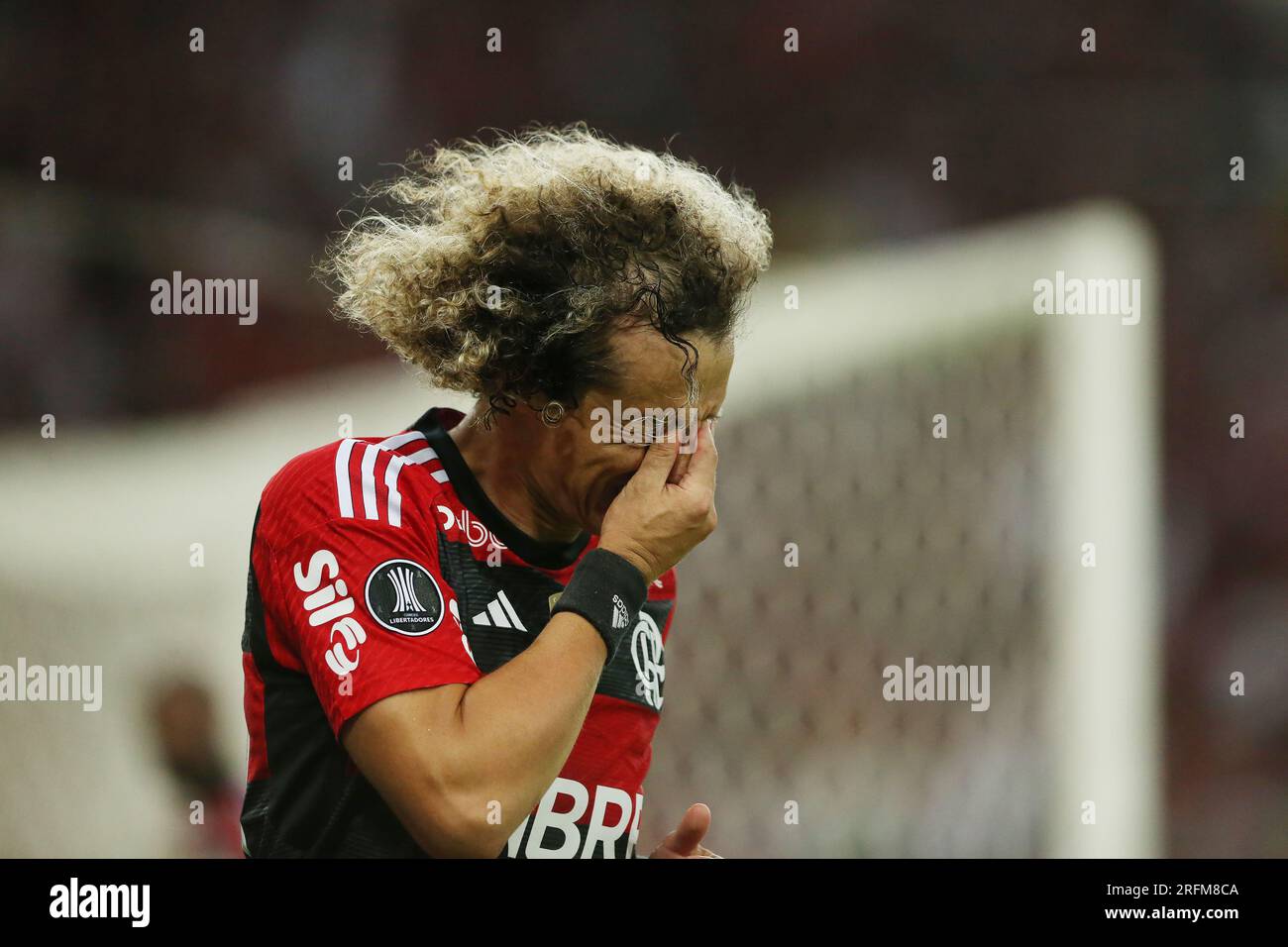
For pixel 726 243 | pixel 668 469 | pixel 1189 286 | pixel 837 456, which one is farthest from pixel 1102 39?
pixel 668 469

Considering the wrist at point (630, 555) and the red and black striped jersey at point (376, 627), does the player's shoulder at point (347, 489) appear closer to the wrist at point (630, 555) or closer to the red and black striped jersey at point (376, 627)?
the red and black striped jersey at point (376, 627)

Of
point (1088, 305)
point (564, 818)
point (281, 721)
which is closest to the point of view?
point (281, 721)

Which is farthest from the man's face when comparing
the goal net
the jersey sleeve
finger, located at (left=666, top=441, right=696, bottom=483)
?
the goal net

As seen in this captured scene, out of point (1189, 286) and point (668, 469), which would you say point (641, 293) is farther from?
point (1189, 286)

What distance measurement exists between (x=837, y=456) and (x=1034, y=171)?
5.11 ft

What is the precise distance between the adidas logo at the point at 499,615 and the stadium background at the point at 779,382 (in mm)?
2329

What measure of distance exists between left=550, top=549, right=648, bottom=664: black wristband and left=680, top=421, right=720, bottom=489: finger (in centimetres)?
18

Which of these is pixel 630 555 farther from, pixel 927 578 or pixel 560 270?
pixel 927 578

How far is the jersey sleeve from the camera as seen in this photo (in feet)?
4.69

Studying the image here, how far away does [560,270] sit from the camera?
5.73 feet

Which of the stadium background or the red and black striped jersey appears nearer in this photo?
the red and black striped jersey

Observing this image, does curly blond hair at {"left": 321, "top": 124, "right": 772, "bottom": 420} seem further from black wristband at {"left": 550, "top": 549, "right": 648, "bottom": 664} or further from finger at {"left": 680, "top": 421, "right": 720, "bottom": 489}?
black wristband at {"left": 550, "top": 549, "right": 648, "bottom": 664}

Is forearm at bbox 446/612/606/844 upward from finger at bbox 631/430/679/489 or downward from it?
downward

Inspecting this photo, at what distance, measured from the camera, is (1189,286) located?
15.7 feet
